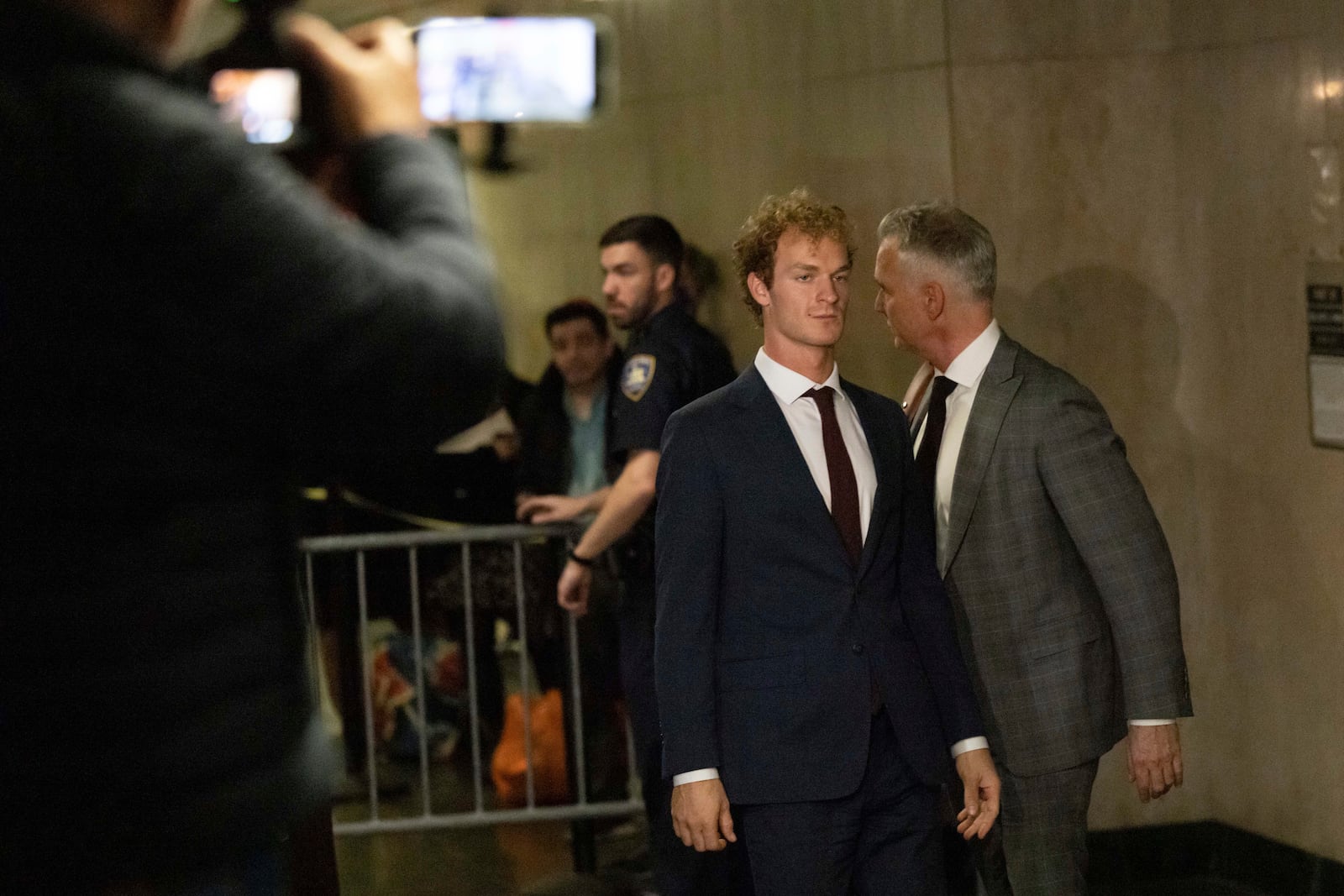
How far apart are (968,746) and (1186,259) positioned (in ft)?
7.51

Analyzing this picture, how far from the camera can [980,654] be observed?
382cm

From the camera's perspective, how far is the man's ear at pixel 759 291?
3.78m

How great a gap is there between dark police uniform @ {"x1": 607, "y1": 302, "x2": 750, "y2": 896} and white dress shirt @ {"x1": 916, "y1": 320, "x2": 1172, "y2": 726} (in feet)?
3.62

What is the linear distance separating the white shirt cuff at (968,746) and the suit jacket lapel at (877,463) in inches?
18.9

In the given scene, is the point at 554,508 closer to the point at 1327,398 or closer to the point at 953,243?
the point at 953,243

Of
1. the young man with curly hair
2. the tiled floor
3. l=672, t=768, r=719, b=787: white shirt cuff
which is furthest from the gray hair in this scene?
the tiled floor

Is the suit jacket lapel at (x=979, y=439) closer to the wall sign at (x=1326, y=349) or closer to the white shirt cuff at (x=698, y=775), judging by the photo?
the white shirt cuff at (x=698, y=775)

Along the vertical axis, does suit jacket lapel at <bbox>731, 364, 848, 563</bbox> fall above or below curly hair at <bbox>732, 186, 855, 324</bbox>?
A: below

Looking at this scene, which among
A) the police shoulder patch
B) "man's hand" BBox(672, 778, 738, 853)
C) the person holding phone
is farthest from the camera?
the police shoulder patch

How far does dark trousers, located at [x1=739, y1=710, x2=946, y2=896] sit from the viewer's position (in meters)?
3.38

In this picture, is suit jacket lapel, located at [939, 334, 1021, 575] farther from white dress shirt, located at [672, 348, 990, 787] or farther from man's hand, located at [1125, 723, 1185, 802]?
man's hand, located at [1125, 723, 1185, 802]

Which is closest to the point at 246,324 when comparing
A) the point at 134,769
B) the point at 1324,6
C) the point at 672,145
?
the point at 134,769

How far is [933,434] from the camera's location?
13.1 ft

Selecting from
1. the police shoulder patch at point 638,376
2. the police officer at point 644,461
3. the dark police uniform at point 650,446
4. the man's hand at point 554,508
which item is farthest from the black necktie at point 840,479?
the man's hand at point 554,508
